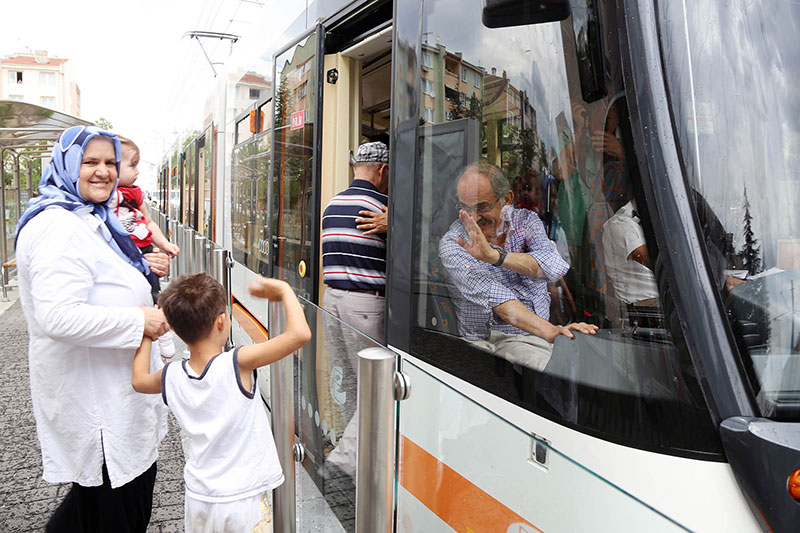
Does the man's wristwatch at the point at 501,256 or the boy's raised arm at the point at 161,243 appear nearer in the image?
the man's wristwatch at the point at 501,256

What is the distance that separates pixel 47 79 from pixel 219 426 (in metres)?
92.9

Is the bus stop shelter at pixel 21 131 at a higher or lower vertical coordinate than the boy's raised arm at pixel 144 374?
higher

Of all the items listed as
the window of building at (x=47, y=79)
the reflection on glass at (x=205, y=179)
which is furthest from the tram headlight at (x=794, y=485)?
the window of building at (x=47, y=79)

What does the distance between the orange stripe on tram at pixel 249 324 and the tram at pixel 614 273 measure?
8.83 ft

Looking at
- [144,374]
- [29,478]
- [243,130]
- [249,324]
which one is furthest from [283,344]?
[243,130]

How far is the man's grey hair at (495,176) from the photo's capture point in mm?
2158

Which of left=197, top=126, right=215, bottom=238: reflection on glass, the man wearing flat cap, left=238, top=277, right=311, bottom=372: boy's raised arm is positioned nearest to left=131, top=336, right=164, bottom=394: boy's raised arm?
left=238, top=277, right=311, bottom=372: boy's raised arm

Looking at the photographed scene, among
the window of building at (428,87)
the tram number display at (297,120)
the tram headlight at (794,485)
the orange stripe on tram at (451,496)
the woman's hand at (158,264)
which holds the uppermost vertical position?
the tram number display at (297,120)

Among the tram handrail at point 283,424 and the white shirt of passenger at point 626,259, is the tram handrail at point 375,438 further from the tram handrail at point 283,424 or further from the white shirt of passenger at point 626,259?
the tram handrail at point 283,424

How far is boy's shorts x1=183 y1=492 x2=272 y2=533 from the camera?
7.08 feet

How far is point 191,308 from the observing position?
216 cm

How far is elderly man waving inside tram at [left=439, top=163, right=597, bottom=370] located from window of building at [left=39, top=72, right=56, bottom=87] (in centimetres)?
9263

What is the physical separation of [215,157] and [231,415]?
21.9 ft

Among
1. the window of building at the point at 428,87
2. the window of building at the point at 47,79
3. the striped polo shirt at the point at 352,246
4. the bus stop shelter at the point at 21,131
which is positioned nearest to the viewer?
the window of building at the point at 428,87
